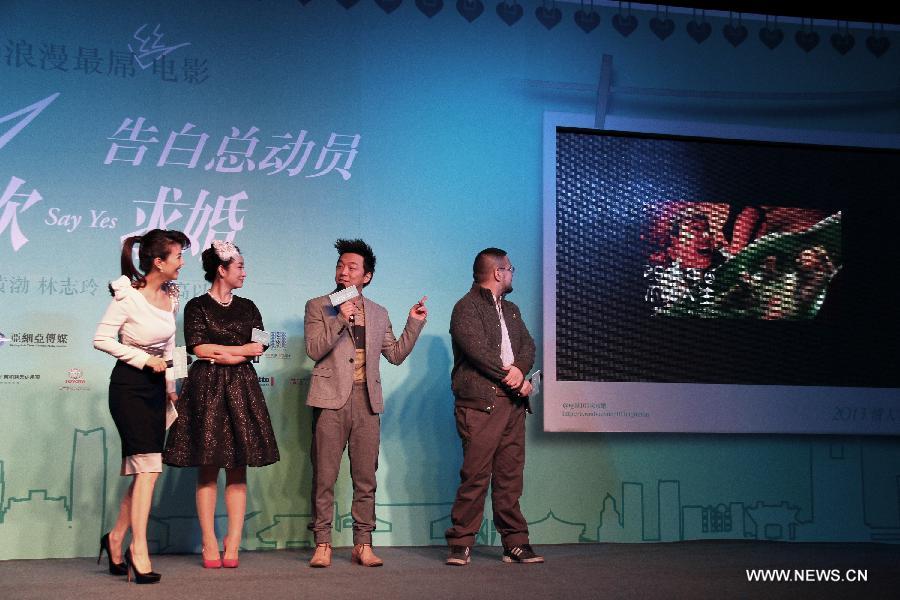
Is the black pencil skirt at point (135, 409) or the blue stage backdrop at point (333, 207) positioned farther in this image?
the blue stage backdrop at point (333, 207)

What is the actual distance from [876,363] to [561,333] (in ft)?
6.07

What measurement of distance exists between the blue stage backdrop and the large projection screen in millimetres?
202

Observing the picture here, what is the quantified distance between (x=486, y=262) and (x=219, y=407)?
1433 millimetres

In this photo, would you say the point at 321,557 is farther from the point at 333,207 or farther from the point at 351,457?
the point at 333,207

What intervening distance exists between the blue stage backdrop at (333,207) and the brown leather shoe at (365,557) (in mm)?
610

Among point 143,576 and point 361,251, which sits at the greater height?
point 361,251

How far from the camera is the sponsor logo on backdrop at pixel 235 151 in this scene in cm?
497

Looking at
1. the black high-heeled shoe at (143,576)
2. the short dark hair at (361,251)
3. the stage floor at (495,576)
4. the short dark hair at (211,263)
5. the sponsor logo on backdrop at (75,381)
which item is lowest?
the stage floor at (495,576)

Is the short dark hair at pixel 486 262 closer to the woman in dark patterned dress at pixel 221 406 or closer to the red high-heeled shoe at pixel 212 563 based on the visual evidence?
the woman in dark patterned dress at pixel 221 406

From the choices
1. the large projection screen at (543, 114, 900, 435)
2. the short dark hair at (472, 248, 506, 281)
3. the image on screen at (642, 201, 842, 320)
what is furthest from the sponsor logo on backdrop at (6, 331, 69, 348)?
the image on screen at (642, 201, 842, 320)

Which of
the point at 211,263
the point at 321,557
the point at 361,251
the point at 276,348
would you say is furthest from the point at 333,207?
the point at 321,557

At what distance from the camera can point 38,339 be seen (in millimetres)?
4758

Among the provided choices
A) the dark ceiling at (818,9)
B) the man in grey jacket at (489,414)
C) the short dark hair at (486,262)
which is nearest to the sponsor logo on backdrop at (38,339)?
the man in grey jacket at (489,414)

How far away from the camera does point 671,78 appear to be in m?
5.62
